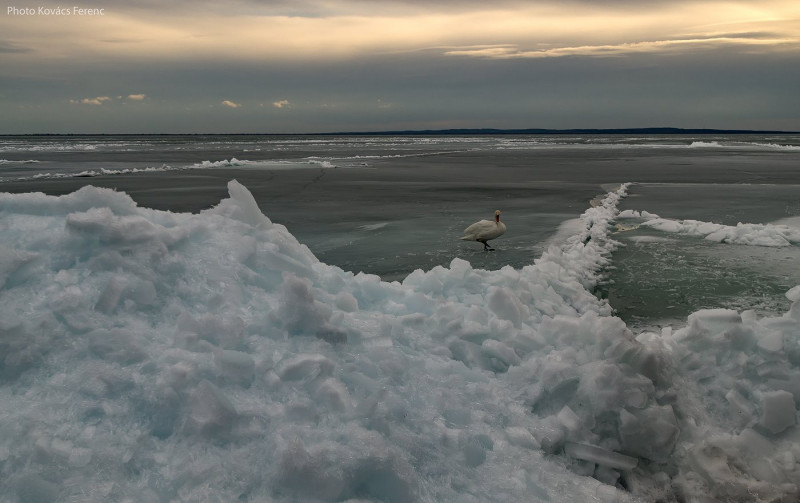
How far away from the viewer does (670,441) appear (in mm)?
3766

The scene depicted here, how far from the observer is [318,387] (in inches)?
143

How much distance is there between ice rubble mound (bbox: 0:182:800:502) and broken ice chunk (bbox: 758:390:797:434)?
12 mm

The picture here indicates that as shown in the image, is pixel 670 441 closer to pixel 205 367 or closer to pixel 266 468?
pixel 266 468

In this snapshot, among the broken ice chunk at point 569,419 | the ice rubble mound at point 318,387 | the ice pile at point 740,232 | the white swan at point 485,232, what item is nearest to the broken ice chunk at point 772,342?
the ice rubble mound at point 318,387

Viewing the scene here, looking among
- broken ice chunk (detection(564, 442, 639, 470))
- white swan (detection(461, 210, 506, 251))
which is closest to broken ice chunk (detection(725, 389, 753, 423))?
broken ice chunk (detection(564, 442, 639, 470))

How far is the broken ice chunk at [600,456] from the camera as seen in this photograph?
12.1ft

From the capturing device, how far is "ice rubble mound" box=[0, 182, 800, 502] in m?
3.19

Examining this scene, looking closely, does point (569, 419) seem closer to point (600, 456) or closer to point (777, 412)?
point (600, 456)

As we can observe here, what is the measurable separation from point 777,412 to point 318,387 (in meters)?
2.78

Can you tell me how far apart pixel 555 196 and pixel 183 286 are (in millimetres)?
13409

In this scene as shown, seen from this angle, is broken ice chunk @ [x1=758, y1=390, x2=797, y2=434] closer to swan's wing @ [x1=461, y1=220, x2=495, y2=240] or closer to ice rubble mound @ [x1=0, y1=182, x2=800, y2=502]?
ice rubble mound @ [x1=0, y1=182, x2=800, y2=502]

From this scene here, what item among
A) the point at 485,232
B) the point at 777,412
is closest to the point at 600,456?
the point at 777,412

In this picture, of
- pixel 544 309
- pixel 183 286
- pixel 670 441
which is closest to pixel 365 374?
pixel 183 286

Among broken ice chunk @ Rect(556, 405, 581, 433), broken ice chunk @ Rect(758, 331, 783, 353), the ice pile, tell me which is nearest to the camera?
broken ice chunk @ Rect(556, 405, 581, 433)
